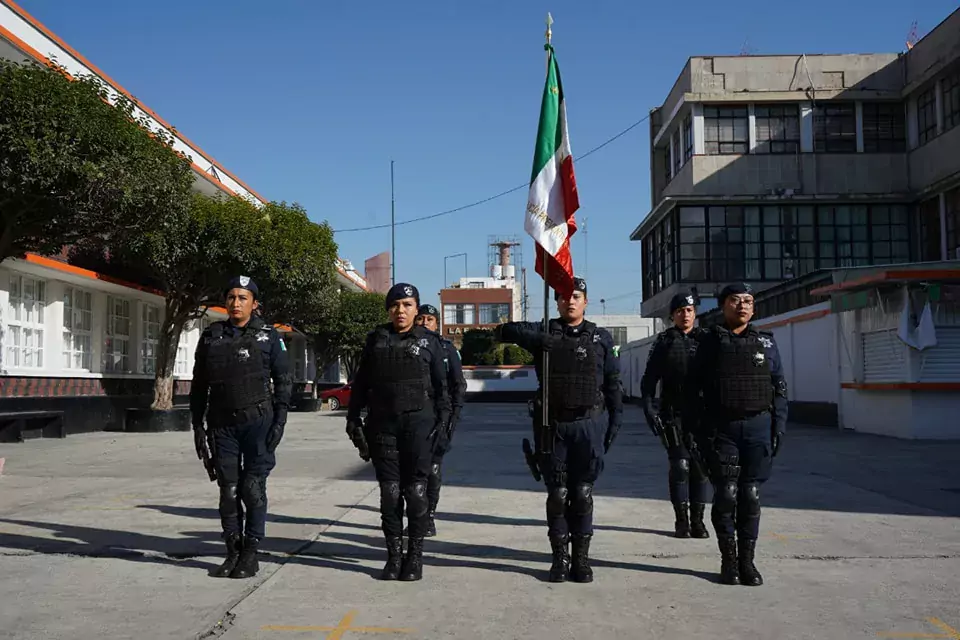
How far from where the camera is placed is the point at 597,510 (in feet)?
30.1

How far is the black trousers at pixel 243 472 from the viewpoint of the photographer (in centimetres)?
617

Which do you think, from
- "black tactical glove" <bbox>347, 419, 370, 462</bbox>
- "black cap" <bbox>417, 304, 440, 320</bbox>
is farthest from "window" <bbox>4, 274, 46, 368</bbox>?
"black tactical glove" <bbox>347, 419, 370, 462</bbox>

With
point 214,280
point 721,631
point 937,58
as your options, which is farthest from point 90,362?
point 937,58

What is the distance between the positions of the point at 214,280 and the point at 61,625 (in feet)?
66.4

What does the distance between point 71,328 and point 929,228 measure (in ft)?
97.6

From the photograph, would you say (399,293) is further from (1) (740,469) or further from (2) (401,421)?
(1) (740,469)

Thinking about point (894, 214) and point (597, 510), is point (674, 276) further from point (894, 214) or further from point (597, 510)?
point (597, 510)

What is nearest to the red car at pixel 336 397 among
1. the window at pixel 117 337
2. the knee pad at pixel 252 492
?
the window at pixel 117 337

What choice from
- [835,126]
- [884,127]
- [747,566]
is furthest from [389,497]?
[884,127]

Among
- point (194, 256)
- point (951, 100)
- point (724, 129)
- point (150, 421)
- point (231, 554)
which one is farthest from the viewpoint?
point (724, 129)

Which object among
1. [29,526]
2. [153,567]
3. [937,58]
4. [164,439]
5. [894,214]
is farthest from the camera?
[894,214]

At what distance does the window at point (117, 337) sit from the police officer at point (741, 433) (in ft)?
74.0

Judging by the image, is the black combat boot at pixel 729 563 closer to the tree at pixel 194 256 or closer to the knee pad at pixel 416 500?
the knee pad at pixel 416 500

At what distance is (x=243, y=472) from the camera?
6262mm
